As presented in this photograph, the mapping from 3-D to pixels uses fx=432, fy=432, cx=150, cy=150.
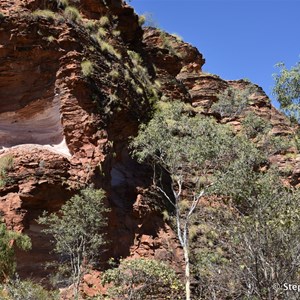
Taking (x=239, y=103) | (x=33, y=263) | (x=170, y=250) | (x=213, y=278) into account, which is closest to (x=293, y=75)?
(x=213, y=278)

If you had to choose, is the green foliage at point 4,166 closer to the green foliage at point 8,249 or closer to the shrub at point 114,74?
the green foliage at point 8,249

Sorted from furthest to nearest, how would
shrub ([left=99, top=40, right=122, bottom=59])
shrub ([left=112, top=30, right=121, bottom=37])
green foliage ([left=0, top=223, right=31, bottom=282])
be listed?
shrub ([left=112, top=30, right=121, bottom=37]) → shrub ([left=99, top=40, right=122, bottom=59]) → green foliage ([left=0, top=223, right=31, bottom=282])

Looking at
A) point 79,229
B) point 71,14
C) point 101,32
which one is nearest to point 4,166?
point 79,229

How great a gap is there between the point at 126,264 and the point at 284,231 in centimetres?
611

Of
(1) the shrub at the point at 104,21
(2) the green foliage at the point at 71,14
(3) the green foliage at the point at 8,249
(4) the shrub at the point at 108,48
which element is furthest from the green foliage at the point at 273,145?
(3) the green foliage at the point at 8,249

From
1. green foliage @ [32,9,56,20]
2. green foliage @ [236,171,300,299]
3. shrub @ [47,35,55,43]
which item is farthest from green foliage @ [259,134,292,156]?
green foliage @ [236,171,300,299]

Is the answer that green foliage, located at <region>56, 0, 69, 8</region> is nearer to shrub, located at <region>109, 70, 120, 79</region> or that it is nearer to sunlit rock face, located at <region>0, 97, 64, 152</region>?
shrub, located at <region>109, 70, 120, 79</region>

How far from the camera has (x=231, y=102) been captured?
40.5m

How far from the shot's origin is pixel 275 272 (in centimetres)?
992

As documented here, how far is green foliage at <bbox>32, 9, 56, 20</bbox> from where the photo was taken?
19000 mm

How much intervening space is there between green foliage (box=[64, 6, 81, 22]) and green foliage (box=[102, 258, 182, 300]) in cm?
1173

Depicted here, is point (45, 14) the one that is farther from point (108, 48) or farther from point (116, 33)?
point (116, 33)

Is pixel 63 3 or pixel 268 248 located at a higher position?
pixel 63 3

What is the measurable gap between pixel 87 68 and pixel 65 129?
116 inches
